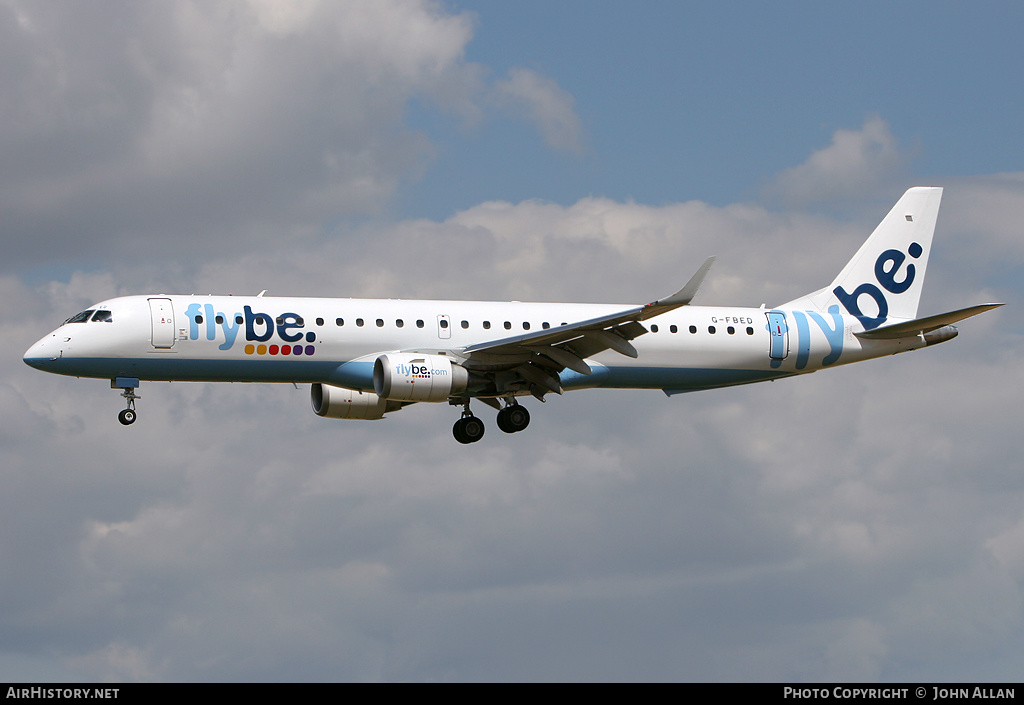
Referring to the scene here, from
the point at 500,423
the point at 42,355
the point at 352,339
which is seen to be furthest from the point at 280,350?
the point at 500,423

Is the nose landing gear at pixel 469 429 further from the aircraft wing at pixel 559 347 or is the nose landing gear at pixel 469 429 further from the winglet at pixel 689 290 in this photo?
the winglet at pixel 689 290

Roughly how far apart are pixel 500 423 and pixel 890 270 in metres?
16.2

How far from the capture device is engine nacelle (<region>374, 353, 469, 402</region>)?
4366cm

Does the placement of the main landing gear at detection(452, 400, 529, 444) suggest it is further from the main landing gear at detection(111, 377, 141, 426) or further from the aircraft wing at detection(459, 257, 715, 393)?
the main landing gear at detection(111, 377, 141, 426)

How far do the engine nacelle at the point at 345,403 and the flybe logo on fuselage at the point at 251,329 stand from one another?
4631mm

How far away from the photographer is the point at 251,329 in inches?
1734

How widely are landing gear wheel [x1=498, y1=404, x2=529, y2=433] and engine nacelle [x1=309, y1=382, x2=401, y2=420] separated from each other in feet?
13.2

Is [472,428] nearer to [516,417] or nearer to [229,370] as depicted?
[516,417]

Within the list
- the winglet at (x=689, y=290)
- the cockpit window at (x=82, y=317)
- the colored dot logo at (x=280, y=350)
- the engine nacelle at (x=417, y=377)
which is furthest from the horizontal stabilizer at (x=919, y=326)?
the cockpit window at (x=82, y=317)

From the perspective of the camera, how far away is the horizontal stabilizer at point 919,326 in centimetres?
4541
